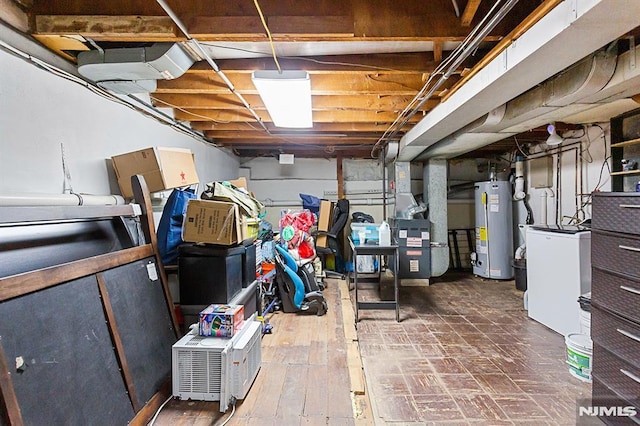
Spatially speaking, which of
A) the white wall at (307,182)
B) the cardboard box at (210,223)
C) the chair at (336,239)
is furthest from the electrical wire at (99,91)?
the chair at (336,239)

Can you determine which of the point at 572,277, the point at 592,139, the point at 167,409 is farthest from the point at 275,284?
the point at 592,139

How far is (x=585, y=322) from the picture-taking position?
2816mm

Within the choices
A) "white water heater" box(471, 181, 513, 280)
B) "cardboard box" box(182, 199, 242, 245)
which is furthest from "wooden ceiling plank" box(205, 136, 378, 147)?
"cardboard box" box(182, 199, 242, 245)

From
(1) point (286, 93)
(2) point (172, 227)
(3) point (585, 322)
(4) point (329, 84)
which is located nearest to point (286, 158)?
(4) point (329, 84)

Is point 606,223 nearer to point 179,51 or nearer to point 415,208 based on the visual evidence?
point 179,51

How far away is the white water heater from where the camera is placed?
5434mm

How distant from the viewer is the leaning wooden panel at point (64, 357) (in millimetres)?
1299

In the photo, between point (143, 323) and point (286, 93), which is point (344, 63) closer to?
point (286, 93)

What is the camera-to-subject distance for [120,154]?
2.62 metres

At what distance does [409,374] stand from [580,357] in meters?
1.30

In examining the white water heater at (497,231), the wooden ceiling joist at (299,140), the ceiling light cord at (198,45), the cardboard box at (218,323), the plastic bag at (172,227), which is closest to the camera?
the ceiling light cord at (198,45)

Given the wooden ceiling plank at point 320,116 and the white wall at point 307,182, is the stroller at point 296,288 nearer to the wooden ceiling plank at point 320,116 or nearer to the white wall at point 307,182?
the wooden ceiling plank at point 320,116

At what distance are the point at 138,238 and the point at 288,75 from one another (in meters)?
1.64

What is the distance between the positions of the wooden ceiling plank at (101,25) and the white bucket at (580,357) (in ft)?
11.9
